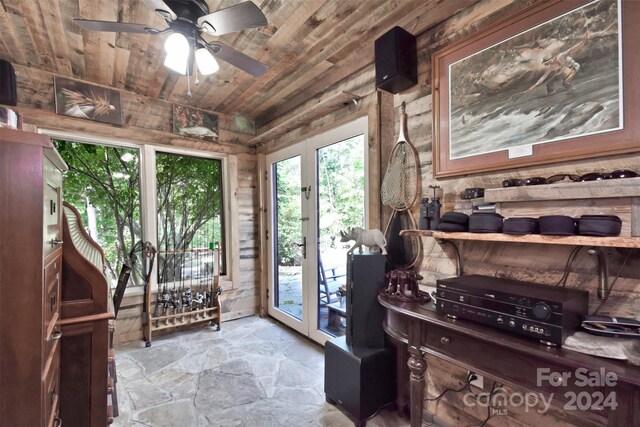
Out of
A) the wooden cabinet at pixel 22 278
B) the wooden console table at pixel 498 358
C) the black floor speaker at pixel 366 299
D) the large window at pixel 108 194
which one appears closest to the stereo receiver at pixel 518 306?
the wooden console table at pixel 498 358

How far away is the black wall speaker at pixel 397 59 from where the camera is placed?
6.24ft

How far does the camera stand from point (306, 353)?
285 cm

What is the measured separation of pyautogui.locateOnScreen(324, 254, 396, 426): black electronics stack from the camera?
1.84m

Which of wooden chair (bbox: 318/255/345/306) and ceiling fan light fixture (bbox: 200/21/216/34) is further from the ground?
ceiling fan light fixture (bbox: 200/21/216/34)

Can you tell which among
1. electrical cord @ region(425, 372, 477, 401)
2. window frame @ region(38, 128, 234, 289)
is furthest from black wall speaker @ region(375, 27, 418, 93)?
window frame @ region(38, 128, 234, 289)

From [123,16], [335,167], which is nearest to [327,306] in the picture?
[335,167]

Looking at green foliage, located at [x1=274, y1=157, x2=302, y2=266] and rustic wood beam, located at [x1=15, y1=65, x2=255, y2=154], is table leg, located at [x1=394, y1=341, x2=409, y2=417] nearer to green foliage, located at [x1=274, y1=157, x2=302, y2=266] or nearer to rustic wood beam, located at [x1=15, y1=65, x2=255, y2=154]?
green foliage, located at [x1=274, y1=157, x2=302, y2=266]

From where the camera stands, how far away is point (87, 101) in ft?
9.58

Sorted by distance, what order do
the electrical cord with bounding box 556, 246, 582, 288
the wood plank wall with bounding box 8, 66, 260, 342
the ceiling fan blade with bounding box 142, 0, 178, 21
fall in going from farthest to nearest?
the wood plank wall with bounding box 8, 66, 260, 342 < the ceiling fan blade with bounding box 142, 0, 178, 21 < the electrical cord with bounding box 556, 246, 582, 288

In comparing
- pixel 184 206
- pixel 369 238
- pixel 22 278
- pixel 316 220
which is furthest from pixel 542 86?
pixel 184 206

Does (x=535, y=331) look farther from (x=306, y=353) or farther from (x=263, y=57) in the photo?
(x=263, y=57)

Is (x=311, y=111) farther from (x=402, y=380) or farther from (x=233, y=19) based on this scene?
(x=402, y=380)

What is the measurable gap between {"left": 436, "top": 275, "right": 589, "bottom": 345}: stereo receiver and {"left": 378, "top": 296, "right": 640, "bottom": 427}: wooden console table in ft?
0.13

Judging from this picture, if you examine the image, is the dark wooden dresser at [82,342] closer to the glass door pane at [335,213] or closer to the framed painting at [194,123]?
the glass door pane at [335,213]
